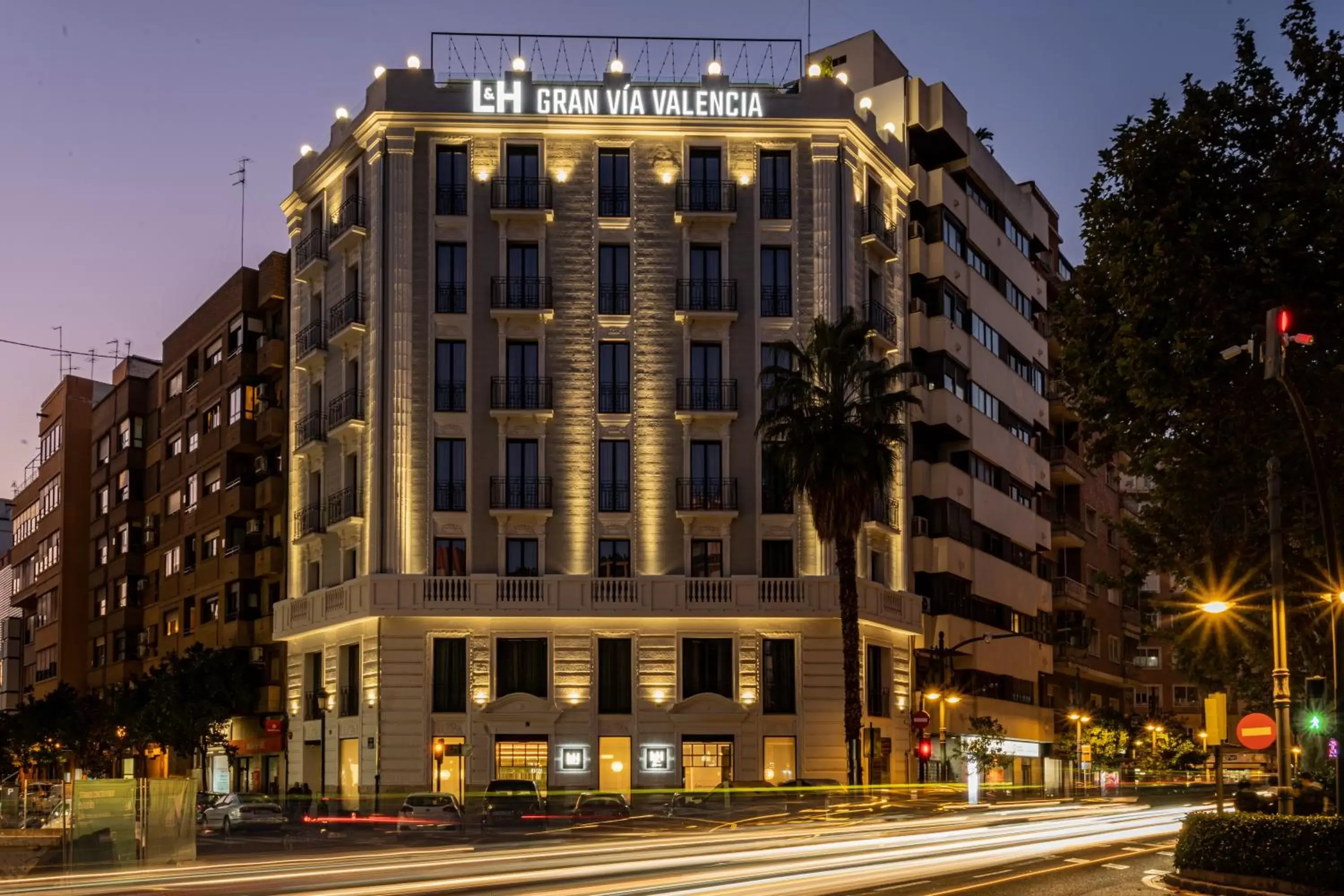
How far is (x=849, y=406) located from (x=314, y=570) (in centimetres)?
2277

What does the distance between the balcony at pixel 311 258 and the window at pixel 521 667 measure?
56.1 ft

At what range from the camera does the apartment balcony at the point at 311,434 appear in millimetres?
65750

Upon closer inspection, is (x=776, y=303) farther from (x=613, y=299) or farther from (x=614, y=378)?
(x=614, y=378)

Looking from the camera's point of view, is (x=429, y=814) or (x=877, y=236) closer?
(x=429, y=814)

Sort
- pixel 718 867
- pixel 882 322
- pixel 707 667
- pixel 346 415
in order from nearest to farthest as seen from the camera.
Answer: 1. pixel 718 867
2. pixel 707 667
3. pixel 346 415
4. pixel 882 322

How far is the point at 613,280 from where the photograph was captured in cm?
6306

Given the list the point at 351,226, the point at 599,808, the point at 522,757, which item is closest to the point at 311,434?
the point at 351,226

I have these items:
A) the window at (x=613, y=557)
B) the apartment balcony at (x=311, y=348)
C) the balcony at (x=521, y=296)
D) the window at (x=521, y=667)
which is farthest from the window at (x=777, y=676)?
the apartment balcony at (x=311, y=348)

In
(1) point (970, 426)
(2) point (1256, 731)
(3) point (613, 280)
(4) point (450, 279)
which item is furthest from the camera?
(1) point (970, 426)

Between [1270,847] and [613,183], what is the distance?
41.8 metres

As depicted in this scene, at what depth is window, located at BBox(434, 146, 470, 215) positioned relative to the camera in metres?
62.8

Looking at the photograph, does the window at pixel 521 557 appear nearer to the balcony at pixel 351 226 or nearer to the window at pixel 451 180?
the window at pixel 451 180

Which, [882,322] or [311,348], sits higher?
[882,322]

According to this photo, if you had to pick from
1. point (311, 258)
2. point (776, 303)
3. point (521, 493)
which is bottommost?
point (521, 493)
